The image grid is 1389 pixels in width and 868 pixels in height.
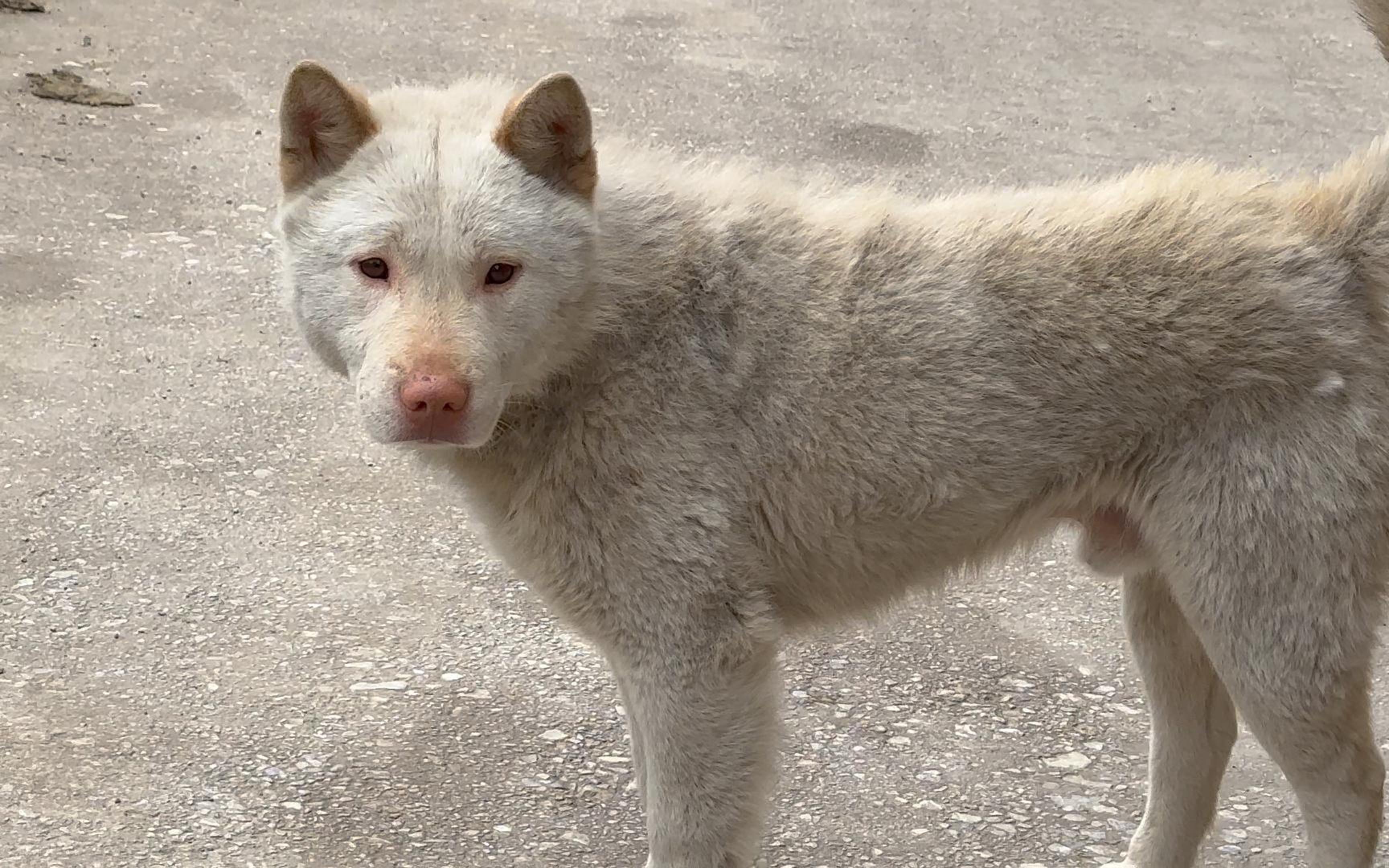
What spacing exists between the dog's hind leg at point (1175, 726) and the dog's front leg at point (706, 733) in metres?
0.98

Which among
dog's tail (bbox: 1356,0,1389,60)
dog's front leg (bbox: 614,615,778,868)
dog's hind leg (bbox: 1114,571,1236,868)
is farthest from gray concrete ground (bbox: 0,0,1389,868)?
dog's tail (bbox: 1356,0,1389,60)

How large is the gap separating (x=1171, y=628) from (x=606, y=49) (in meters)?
6.45

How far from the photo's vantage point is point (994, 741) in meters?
4.42

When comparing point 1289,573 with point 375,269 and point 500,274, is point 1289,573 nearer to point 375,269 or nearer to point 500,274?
point 500,274

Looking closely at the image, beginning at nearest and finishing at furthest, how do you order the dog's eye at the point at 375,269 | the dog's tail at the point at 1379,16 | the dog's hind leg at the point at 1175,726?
the dog's eye at the point at 375,269
the dog's tail at the point at 1379,16
the dog's hind leg at the point at 1175,726

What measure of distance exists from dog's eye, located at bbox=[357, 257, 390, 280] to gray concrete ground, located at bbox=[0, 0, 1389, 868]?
1.51 metres

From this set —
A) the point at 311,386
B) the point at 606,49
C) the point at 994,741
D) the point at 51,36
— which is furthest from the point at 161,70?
the point at 994,741

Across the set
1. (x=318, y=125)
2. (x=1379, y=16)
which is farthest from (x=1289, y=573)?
(x=318, y=125)

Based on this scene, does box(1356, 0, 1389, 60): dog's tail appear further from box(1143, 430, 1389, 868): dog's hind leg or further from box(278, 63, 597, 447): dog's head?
box(278, 63, 597, 447): dog's head

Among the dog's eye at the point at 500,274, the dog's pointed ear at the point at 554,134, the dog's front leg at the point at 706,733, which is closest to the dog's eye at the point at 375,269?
the dog's eye at the point at 500,274

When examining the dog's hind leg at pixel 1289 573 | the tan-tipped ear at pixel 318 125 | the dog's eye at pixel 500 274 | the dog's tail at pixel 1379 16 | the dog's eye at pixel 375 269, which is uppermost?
the dog's tail at pixel 1379 16

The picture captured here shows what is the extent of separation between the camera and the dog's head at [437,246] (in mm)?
2949

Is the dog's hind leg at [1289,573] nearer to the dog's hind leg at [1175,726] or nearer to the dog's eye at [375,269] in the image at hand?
the dog's hind leg at [1175,726]

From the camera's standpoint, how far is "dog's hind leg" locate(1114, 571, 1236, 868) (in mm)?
3746
